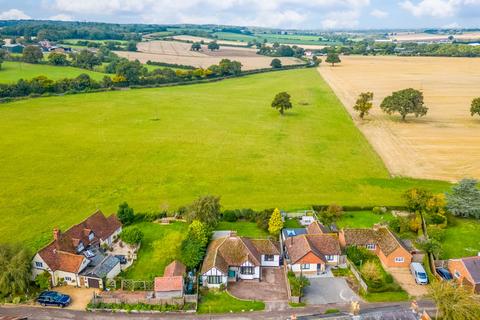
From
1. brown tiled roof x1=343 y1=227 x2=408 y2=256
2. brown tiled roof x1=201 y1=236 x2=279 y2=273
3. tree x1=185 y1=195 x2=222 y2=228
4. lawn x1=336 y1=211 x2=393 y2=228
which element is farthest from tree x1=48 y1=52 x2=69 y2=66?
brown tiled roof x1=343 y1=227 x2=408 y2=256

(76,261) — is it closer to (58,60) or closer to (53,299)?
(53,299)

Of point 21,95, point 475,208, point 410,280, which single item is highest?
point 21,95

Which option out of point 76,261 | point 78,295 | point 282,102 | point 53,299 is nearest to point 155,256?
point 76,261

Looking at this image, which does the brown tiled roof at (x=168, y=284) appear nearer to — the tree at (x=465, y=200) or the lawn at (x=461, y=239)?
the lawn at (x=461, y=239)

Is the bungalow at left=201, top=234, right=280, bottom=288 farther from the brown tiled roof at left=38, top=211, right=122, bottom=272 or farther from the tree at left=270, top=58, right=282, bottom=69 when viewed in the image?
the tree at left=270, top=58, right=282, bottom=69

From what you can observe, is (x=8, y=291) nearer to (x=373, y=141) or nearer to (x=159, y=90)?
(x=373, y=141)

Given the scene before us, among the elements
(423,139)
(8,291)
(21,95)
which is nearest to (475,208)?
(423,139)
